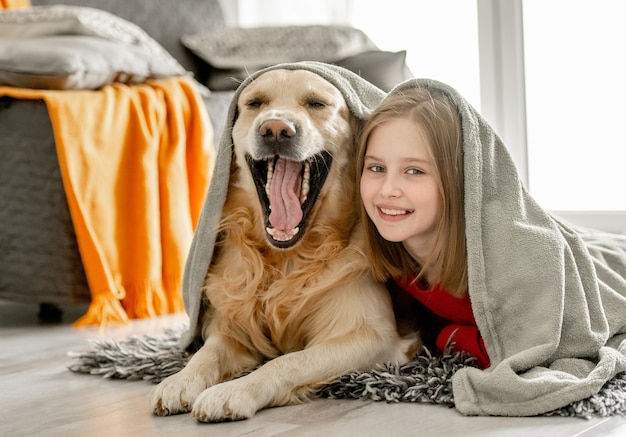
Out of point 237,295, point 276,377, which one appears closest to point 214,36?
point 237,295

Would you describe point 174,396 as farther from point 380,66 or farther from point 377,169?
point 380,66

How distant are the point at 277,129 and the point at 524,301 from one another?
612 mm

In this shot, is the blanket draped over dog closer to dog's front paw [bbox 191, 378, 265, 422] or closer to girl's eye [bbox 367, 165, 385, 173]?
girl's eye [bbox 367, 165, 385, 173]

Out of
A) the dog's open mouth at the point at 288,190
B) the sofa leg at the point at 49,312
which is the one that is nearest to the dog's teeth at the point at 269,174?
the dog's open mouth at the point at 288,190

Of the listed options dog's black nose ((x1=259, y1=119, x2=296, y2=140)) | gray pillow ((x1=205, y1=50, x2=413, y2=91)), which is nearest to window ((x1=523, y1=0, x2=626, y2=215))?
gray pillow ((x1=205, y1=50, x2=413, y2=91))

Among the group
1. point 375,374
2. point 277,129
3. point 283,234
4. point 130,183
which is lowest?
point 375,374

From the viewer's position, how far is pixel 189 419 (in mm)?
1587

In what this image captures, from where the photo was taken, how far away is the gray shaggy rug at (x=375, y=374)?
1507 millimetres

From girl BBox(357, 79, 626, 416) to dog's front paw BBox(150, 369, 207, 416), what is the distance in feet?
1.56

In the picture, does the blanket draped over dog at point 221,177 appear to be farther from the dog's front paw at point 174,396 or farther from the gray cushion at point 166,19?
the gray cushion at point 166,19

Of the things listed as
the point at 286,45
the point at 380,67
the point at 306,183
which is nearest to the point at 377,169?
the point at 306,183

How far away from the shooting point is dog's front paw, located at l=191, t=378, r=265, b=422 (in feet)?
5.07

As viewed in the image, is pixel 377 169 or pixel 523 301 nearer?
pixel 523 301

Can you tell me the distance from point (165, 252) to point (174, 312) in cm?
20
